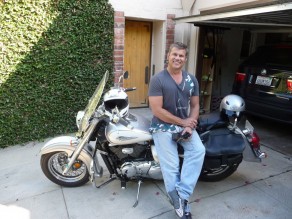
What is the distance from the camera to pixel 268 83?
3891 mm

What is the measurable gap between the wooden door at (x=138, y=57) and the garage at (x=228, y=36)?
882mm

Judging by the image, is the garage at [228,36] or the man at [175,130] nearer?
the man at [175,130]

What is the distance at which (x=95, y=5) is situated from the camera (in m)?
4.03

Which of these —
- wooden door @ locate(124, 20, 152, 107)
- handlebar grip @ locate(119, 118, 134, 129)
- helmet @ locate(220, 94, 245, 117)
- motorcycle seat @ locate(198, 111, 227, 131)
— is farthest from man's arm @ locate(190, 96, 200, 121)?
wooden door @ locate(124, 20, 152, 107)

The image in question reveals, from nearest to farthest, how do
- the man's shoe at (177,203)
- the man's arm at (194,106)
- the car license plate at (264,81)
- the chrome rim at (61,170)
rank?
1. the man's shoe at (177,203)
2. the man's arm at (194,106)
3. the chrome rim at (61,170)
4. the car license plate at (264,81)

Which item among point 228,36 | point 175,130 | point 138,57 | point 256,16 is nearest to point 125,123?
point 175,130

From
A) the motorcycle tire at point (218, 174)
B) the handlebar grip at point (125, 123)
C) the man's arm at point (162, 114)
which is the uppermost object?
the man's arm at point (162, 114)

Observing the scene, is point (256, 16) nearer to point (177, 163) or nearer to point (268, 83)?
point (268, 83)

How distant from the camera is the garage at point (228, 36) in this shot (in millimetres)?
3299

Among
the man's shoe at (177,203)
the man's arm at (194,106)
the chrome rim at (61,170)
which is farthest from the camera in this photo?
the chrome rim at (61,170)

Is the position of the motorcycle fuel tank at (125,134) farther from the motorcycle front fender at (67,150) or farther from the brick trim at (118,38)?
the brick trim at (118,38)

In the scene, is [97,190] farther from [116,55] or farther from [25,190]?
[116,55]

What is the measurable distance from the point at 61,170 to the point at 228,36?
5651 millimetres

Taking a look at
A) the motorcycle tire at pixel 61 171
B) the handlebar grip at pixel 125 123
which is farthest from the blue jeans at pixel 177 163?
Result: the motorcycle tire at pixel 61 171
